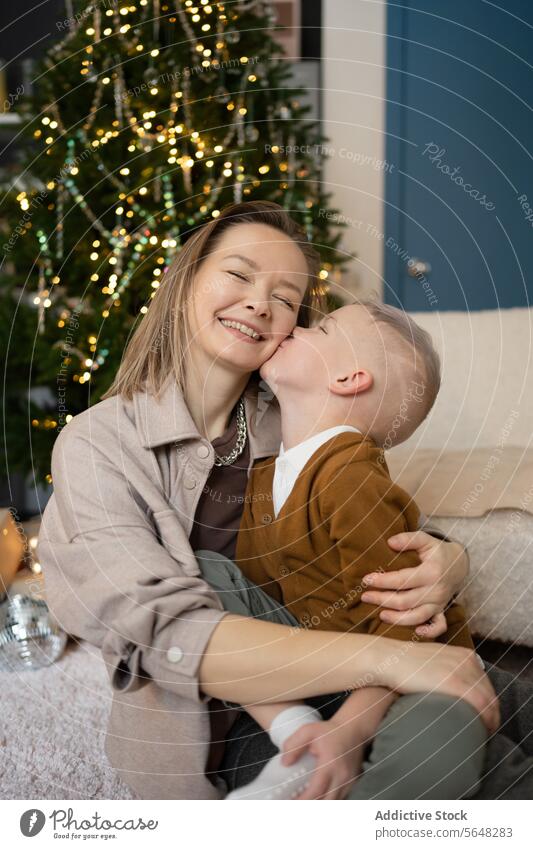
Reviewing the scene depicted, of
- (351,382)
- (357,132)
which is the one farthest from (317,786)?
(357,132)

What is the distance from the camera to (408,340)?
0.78m

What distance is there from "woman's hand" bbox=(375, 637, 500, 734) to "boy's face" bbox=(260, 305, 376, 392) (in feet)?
0.82

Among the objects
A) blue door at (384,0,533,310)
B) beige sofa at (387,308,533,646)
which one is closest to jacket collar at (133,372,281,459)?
beige sofa at (387,308,533,646)

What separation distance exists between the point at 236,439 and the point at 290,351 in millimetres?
112

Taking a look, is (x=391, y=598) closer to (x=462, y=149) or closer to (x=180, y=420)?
(x=180, y=420)

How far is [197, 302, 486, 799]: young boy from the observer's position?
645 mm

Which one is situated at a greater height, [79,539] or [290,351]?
[290,351]

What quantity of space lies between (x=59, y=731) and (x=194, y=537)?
1.50 ft

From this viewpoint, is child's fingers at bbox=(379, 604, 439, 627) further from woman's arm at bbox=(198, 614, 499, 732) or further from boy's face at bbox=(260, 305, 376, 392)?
boy's face at bbox=(260, 305, 376, 392)

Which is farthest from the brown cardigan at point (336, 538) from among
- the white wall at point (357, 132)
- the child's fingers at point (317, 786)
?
the white wall at point (357, 132)

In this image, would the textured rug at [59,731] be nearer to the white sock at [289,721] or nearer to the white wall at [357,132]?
the white sock at [289,721]

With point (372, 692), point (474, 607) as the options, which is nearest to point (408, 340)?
point (372, 692)
